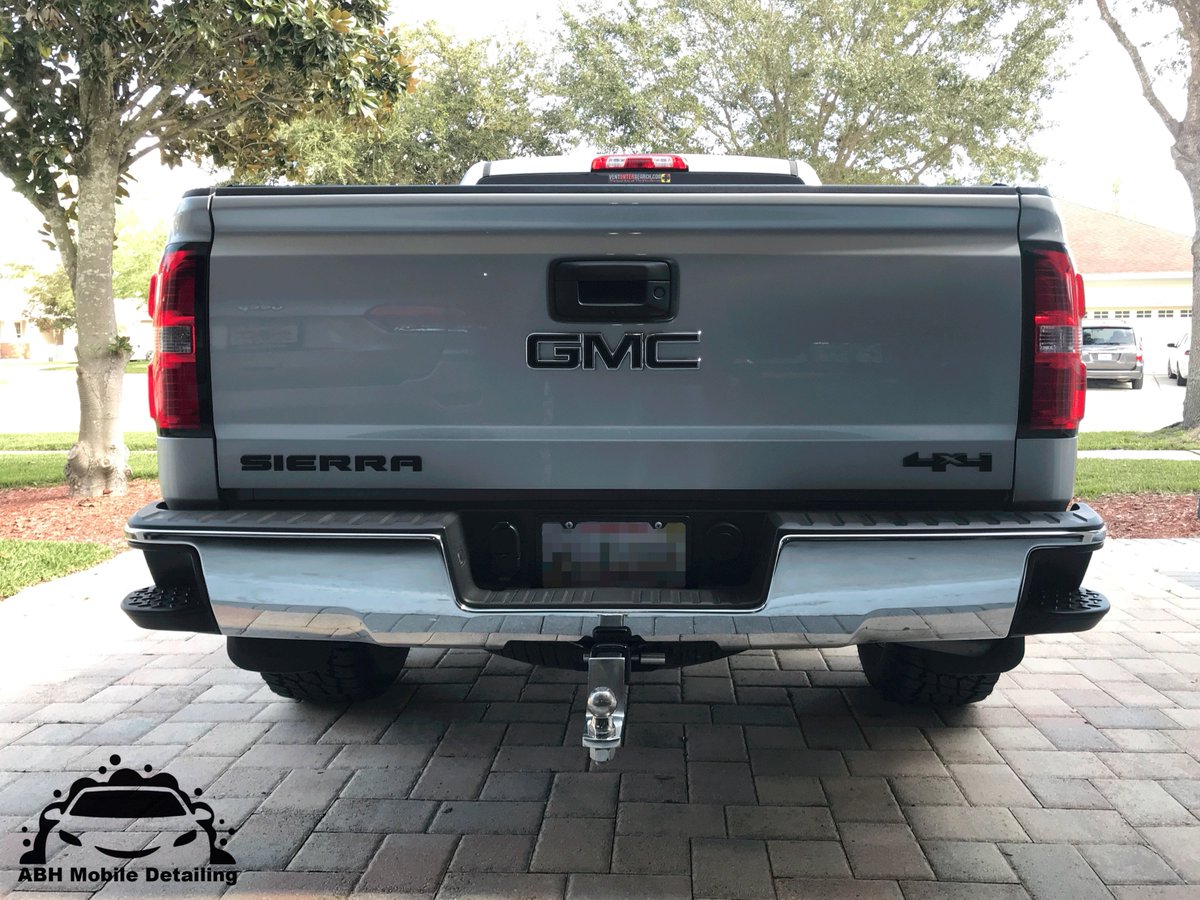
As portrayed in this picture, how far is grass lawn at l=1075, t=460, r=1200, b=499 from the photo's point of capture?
30.2 ft

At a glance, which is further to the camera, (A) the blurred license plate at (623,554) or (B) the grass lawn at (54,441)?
(B) the grass lawn at (54,441)

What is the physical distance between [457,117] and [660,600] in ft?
74.1

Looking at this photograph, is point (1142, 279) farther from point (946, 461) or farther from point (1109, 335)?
point (946, 461)

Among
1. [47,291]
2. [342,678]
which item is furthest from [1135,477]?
[47,291]

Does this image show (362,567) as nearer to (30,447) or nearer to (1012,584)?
(1012,584)

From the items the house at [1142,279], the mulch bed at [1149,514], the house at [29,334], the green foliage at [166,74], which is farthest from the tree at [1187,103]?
the house at [29,334]

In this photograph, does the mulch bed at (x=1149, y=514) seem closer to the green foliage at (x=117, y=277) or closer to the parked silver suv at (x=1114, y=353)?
the parked silver suv at (x=1114, y=353)

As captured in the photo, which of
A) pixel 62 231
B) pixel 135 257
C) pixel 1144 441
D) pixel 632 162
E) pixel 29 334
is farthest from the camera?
pixel 29 334

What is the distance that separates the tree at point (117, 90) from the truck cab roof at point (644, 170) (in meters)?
3.38

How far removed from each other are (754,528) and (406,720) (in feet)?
6.00

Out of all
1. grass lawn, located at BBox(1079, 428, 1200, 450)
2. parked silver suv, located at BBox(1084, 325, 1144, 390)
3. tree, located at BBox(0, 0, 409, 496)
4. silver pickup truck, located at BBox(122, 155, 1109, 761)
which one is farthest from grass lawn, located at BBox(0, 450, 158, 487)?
parked silver suv, located at BBox(1084, 325, 1144, 390)

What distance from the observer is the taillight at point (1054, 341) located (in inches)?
103

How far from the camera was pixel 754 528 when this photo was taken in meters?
2.73

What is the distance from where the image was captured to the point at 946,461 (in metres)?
2.66
